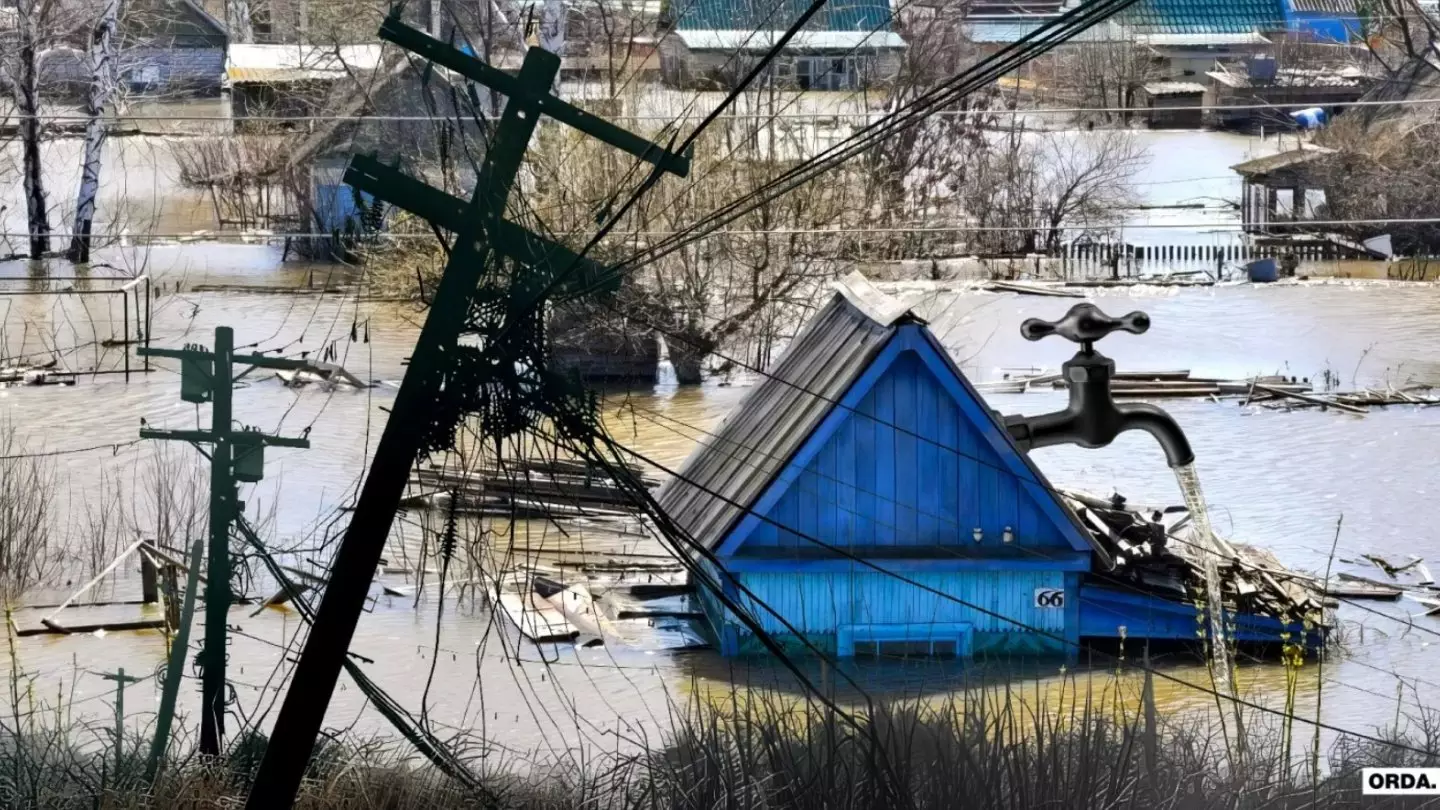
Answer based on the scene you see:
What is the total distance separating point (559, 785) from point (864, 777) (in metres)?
1.22

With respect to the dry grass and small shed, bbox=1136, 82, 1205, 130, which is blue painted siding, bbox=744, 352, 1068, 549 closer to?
the dry grass

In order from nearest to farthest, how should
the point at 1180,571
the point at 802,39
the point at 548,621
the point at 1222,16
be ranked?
1. the point at 548,621
2. the point at 1180,571
3. the point at 802,39
4. the point at 1222,16

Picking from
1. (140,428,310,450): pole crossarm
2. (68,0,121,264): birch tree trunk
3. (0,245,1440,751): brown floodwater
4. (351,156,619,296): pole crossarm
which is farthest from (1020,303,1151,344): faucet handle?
(68,0,121,264): birch tree trunk

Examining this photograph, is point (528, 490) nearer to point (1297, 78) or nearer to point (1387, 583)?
point (1387, 583)

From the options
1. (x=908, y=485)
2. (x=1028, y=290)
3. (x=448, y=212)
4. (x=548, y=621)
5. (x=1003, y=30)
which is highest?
(x=1003, y=30)

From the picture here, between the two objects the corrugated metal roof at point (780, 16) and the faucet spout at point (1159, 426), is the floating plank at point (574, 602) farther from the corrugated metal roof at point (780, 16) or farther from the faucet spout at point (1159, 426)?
the corrugated metal roof at point (780, 16)

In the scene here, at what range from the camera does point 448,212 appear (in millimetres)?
4852

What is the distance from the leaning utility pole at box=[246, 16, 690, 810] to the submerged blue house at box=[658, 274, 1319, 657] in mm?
5793

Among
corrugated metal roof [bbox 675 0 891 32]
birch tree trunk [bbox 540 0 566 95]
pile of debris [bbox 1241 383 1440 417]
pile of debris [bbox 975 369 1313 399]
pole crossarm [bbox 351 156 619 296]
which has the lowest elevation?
pile of debris [bbox 1241 383 1440 417]

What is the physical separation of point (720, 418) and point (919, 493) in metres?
7.76

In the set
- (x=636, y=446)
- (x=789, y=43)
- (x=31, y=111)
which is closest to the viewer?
(x=636, y=446)

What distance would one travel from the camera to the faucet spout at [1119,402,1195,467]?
1073 centimetres

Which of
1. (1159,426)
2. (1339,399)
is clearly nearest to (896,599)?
(1159,426)

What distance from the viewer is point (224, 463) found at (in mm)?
7012
